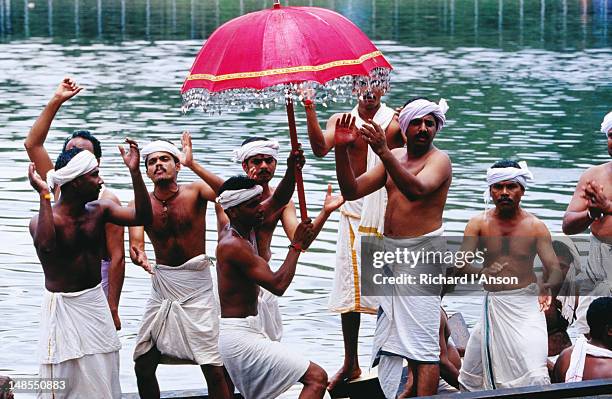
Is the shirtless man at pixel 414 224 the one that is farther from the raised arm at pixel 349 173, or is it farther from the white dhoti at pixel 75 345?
the white dhoti at pixel 75 345

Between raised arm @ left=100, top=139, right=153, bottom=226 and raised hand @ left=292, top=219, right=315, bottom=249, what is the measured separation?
955 millimetres

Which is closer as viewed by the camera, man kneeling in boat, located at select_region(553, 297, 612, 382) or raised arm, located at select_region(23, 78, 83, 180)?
man kneeling in boat, located at select_region(553, 297, 612, 382)

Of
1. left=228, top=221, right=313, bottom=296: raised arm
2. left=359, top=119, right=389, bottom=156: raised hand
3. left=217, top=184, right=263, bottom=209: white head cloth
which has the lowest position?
left=228, top=221, right=313, bottom=296: raised arm

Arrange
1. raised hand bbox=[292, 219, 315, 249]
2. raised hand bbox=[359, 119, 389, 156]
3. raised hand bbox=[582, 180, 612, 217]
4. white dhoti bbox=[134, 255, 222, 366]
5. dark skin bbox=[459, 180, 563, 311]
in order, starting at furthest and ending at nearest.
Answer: dark skin bbox=[459, 180, 563, 311] → white dhoti bbox=[134, 255, 222, 366] → raised hand bbox=[582, 180, 612, 217] → raised hand bbox=[359, 119, 389, 156] → raised hand bbox=[292, 219, 315, 249]

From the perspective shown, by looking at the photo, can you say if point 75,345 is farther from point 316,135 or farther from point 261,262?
point 316,135

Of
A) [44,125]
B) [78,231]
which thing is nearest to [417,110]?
[78,231]

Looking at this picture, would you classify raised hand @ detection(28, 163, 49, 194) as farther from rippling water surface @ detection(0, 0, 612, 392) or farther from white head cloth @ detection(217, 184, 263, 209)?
rippling water surface @ detection(0, 0, 612, 392)

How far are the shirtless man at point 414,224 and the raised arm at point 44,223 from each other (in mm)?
1822

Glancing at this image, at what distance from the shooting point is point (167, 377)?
37.9ft

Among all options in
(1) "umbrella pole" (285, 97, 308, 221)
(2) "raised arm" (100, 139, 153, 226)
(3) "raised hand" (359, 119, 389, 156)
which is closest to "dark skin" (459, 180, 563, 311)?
(3) "raised hand" (359, 119, 389, 156)

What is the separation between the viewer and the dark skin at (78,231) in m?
8.38

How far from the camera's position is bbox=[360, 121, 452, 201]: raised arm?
8.43 metres

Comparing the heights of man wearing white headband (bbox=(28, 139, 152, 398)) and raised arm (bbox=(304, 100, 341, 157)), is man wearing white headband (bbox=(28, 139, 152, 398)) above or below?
below

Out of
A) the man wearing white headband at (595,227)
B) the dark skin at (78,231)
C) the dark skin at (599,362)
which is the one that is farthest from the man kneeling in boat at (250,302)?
the man wearing white headband at (595,227)
